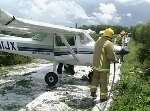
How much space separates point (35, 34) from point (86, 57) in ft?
6.83

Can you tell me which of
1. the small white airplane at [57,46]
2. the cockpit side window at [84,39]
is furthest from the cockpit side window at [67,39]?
the cockpit side window at [84,39]

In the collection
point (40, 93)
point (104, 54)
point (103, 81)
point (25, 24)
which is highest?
point (25, 24)

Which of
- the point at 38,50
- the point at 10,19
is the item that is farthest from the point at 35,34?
the point at 10,19

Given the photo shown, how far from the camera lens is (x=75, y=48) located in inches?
666

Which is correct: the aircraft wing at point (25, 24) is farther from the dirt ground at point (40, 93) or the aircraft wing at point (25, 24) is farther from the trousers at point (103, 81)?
the trousers at point (103, 81)

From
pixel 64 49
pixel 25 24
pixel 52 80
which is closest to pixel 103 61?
pixel 25 24

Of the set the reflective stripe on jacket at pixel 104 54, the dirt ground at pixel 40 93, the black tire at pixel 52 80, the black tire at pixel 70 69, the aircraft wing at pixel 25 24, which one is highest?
the aircraft wing at pixel 25 24

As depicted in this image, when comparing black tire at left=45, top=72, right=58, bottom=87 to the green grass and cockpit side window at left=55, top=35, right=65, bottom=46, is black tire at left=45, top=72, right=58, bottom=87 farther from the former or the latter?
the green grass

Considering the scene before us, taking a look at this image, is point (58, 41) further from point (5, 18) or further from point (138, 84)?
point (138, 84)

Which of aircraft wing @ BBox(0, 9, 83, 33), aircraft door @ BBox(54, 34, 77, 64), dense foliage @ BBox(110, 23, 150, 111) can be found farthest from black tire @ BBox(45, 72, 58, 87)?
dense foliage @ BBox(110, 23, 150, 111)

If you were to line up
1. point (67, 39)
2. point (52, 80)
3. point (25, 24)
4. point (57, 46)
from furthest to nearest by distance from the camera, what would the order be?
point (67, 39) < point (57, 46) < point (52, 80) < point (25, 24)

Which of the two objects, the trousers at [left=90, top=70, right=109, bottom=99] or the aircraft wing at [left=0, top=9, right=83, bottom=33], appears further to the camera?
the aircraft wing at [left=0, top=9, right=83, bottom=33]

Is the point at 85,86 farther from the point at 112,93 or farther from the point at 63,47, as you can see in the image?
the point at 112,93

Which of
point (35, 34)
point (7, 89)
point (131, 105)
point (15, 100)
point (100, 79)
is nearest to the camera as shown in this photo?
point (131, 105)
